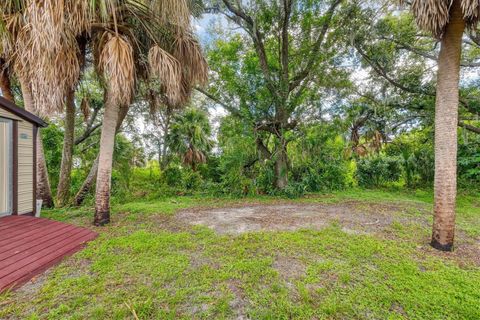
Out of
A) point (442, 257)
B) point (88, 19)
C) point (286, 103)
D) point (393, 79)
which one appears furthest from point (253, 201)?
point (393, 79)

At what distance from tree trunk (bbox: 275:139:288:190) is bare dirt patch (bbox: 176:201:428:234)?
1.52 meters

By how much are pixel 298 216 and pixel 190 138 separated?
7.87 m

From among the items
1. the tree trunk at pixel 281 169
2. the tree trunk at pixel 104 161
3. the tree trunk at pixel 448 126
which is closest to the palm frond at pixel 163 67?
the tree trunk at pixel 104 161

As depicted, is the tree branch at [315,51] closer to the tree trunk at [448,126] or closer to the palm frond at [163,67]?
the tree trunk at [448,126]

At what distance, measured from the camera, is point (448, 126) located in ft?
9.64

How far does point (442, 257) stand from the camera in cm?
284

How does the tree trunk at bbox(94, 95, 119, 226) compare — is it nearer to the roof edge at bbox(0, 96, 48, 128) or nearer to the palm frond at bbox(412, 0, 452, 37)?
the roof edge at bbox(0, 96, 48, 128)

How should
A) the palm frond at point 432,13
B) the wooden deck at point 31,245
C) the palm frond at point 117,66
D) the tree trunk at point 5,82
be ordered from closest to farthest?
the wooden deck at point 31,245
the palm frond at point 432,13
the palm frond at point 117,66
the tree trunk at point 5,82

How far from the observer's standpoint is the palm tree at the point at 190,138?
35.6 ft

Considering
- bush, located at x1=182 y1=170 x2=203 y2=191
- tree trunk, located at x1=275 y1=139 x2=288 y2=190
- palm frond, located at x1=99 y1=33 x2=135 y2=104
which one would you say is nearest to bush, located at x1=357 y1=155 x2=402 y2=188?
tree trunk, located at x1=275 y1=139 x2=288 y2=190

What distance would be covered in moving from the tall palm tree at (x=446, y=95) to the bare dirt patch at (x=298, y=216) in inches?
42.5

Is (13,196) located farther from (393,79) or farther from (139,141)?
(393,79)

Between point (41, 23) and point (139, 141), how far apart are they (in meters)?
10.3

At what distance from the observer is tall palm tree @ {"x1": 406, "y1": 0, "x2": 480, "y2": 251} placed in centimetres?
287
